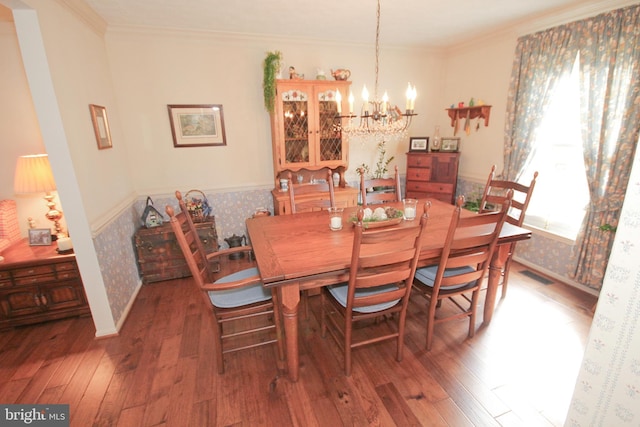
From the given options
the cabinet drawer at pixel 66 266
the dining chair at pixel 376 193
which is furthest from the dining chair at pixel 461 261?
the cabinet drawer at pixel 66 266

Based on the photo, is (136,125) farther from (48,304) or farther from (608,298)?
(608,298)

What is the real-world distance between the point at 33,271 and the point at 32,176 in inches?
29.7

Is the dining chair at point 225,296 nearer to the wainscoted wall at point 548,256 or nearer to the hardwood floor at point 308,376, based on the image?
the hardwood floor at point 308,376

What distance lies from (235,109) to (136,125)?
1.08 metres

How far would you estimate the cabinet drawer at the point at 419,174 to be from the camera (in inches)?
150

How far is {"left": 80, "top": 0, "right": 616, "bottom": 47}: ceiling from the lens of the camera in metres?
2.46

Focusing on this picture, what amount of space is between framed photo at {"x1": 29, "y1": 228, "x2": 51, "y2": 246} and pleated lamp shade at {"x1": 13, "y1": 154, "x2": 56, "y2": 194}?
0.40 metres

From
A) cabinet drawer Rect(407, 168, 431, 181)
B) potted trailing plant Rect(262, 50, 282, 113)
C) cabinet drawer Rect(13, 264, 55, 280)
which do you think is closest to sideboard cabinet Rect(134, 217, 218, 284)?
cabinet drawer Rect(13, 264, 55, 280)

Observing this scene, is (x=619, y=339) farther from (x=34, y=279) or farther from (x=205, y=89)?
(x=205, y=89)

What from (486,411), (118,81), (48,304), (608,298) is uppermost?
(118,81)

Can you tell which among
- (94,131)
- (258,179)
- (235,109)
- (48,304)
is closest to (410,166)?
(258,179)

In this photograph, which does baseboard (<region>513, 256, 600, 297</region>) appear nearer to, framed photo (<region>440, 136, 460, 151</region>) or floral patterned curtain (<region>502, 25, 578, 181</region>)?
floral patterned curtain (<region>502, 25, 578, 181</region>)

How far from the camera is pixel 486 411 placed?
1.57 metres

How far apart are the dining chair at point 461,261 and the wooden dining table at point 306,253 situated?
3.9 inches
